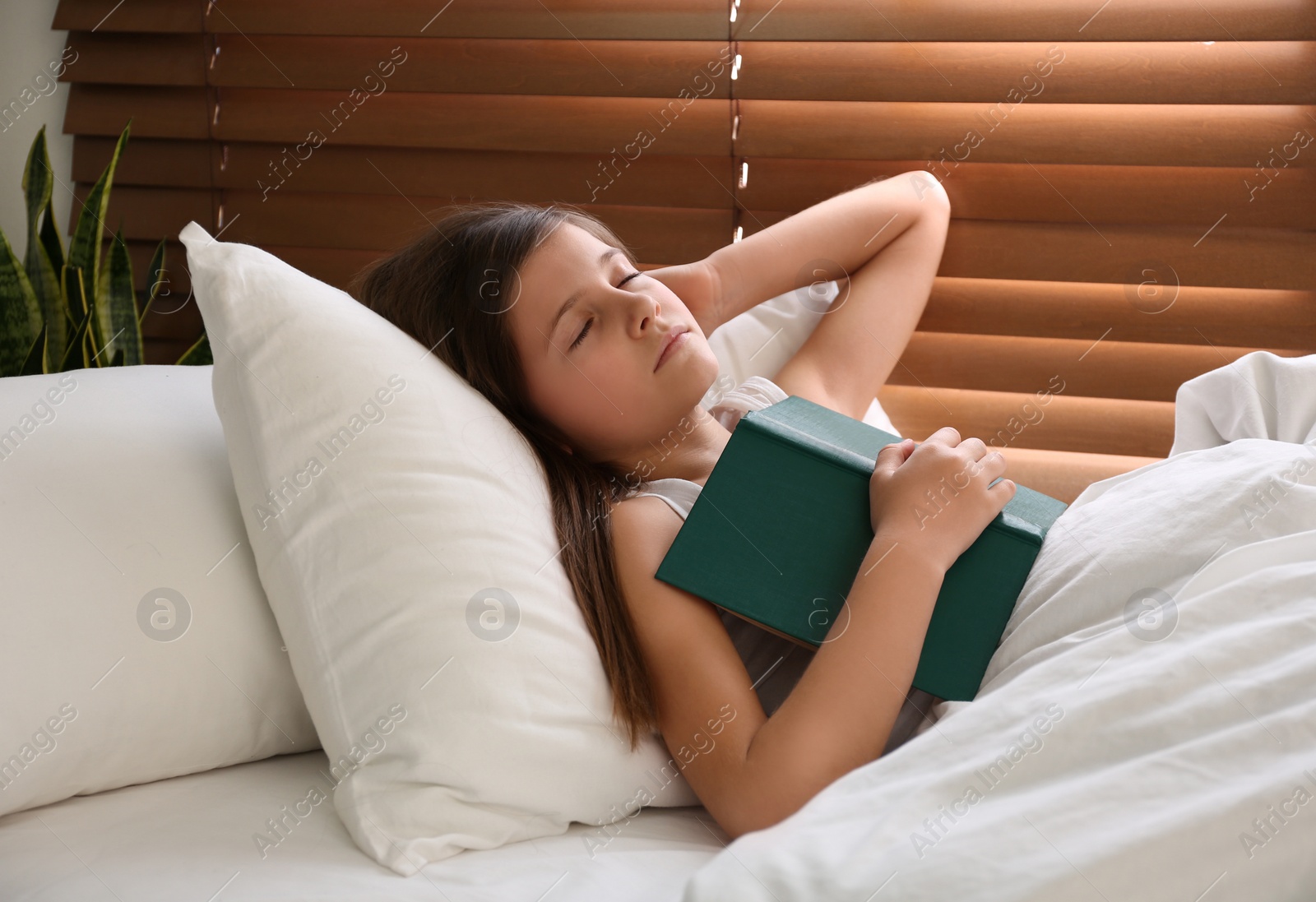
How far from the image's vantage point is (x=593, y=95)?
1.47 metres

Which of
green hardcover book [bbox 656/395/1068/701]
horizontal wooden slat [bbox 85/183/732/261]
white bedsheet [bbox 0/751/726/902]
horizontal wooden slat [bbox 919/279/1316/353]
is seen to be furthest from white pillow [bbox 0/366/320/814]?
horizontal wooden slat [bbox 919/279/1316/353]

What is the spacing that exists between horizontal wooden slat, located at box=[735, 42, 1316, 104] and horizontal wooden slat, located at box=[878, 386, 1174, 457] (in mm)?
422

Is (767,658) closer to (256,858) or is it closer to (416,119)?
(256,858)

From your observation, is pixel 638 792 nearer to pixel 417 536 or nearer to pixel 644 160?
pixel 417 536

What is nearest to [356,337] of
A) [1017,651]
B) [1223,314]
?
[1017,651]

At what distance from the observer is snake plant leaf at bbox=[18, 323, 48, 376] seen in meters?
1.32

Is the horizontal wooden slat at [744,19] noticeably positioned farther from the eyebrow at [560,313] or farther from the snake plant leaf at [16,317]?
the eyebrow at [560,313]

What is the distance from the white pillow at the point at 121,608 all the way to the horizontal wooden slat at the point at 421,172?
29.4 inches

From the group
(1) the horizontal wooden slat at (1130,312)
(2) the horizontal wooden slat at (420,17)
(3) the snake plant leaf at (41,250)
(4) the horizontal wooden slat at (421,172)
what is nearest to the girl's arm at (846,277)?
(1) the horizontal wooden slat at (1130,312)

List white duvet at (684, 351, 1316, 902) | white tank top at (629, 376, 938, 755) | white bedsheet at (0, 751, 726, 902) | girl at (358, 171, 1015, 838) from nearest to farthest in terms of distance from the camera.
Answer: white duvet at (684, 351, 1316, 902) < white bedsheet at (0, 751, 726, 902) < girl at (358, 171, 1015, 838) < white tank top at (629, 376, 938, 755)

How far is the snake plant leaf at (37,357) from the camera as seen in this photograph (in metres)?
1.32

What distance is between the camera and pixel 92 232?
1443 millimetres

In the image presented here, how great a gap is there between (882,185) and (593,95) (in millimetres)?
460

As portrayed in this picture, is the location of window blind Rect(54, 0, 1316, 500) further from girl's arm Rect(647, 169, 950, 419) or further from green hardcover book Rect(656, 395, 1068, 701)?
green hardcover book Rect(656, 395, 1068, 701)
